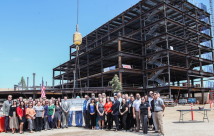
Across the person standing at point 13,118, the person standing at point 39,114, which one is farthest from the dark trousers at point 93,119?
the person standing at point 13,118

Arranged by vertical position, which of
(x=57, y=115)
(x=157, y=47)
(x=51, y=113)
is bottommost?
(x=57, y=115)

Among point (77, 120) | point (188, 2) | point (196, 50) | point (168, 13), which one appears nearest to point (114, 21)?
point (168, 13)

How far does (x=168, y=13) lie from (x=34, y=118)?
44559mm

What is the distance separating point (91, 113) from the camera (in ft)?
39.2

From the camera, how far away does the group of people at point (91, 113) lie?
10812mm

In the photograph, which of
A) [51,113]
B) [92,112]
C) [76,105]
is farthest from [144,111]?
[51,113]

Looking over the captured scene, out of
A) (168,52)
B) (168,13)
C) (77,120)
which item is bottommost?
(77,120)

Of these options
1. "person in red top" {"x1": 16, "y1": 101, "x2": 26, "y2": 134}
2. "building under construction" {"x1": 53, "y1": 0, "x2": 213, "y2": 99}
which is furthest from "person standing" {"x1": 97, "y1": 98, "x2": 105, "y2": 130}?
"building under construction" {"x1": 53, "y1": 0, "x2": 213, "y2": 99}

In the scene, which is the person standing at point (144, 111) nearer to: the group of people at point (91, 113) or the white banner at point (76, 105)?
the group of people at point (91, 113)

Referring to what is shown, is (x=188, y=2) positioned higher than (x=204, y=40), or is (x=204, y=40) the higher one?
(x=188, y=2)

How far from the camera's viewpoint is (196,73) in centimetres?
4828

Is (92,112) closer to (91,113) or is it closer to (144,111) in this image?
(91,113)

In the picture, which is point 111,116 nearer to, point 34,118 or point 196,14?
point 34,118

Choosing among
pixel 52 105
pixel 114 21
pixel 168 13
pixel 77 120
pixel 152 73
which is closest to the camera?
pixel 52 105
